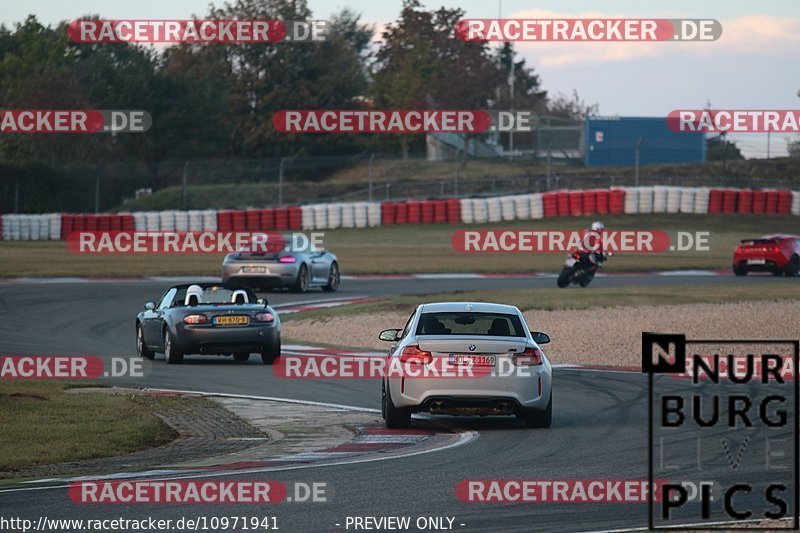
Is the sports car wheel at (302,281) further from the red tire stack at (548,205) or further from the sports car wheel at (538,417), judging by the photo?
the red tire stack at (548,205)

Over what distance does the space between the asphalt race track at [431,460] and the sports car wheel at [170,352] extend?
0.62ft

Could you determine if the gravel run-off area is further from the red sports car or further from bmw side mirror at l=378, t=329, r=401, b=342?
the red sports car

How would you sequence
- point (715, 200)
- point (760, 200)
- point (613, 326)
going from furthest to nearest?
point (760, 200) → point (715, 200) → point (613, 326)

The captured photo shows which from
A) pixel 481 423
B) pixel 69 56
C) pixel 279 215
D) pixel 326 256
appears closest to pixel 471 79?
pixel 69 56

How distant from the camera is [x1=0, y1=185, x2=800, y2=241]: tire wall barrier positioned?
49.7 metres

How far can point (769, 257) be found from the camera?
117 ft

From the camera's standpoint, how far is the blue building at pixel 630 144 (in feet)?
212

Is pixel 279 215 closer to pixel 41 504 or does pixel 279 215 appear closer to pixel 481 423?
pixel 481 423

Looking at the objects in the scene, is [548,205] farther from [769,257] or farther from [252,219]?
[769,257]

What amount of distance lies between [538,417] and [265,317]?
6.55m

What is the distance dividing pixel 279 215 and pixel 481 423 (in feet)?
124

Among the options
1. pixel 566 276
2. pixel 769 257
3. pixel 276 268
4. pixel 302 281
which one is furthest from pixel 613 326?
pixel 769 257

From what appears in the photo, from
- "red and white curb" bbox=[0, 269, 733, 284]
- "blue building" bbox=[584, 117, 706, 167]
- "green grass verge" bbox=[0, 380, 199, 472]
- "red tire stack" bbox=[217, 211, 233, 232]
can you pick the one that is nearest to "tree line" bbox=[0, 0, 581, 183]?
"blue building" bbox=[584, 117, 706, 167]

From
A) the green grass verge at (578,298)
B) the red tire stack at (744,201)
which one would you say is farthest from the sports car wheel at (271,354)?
the red tire stack at (744,201)
